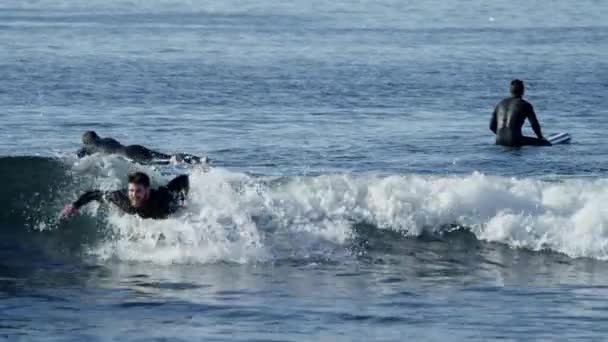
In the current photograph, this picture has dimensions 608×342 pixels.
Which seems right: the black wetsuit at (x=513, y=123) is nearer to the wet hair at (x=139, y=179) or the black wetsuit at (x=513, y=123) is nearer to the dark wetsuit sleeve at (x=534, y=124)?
the dark wetsuit sleeve at (x=534, y=124)

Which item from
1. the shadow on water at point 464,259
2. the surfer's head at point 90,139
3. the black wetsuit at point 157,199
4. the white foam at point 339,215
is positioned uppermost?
the surfer's head at point 90,139

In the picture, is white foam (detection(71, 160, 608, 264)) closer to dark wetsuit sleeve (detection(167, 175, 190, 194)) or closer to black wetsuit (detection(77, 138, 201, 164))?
dark wetsuit sleeve (detection(167, 175, 190, 194))

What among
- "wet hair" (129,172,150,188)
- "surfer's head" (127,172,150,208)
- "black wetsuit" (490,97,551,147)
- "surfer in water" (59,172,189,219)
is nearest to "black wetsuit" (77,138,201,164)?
"surfer in water" (59,172,189,219)

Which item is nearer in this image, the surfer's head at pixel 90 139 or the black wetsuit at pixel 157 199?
the black wetsuit at pixel 157 199

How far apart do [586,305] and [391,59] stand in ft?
106

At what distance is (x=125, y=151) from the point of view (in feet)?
77.5

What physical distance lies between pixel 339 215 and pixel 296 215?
2.15ft

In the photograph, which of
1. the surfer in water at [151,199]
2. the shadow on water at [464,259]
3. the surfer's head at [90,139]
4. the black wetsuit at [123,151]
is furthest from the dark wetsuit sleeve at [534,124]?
the surfer in water at [151,199]

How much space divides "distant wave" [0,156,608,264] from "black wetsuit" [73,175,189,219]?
15.1 inches

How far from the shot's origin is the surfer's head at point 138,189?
17.9m

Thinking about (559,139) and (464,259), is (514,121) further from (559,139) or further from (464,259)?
(464,259)

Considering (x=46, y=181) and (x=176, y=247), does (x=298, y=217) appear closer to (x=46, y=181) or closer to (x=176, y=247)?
(x=176, y=247)

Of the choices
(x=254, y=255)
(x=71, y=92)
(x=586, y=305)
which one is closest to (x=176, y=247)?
(x=254, y=255)

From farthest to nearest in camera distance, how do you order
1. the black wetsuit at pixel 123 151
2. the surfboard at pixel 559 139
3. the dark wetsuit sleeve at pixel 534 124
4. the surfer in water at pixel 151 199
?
the surfboard at pixel 559 139 → the dark wetsuit sleeve at pixel 534 124 → the black wetsuit at pixel 123 151 → the surfer in water at pixel 151 199
